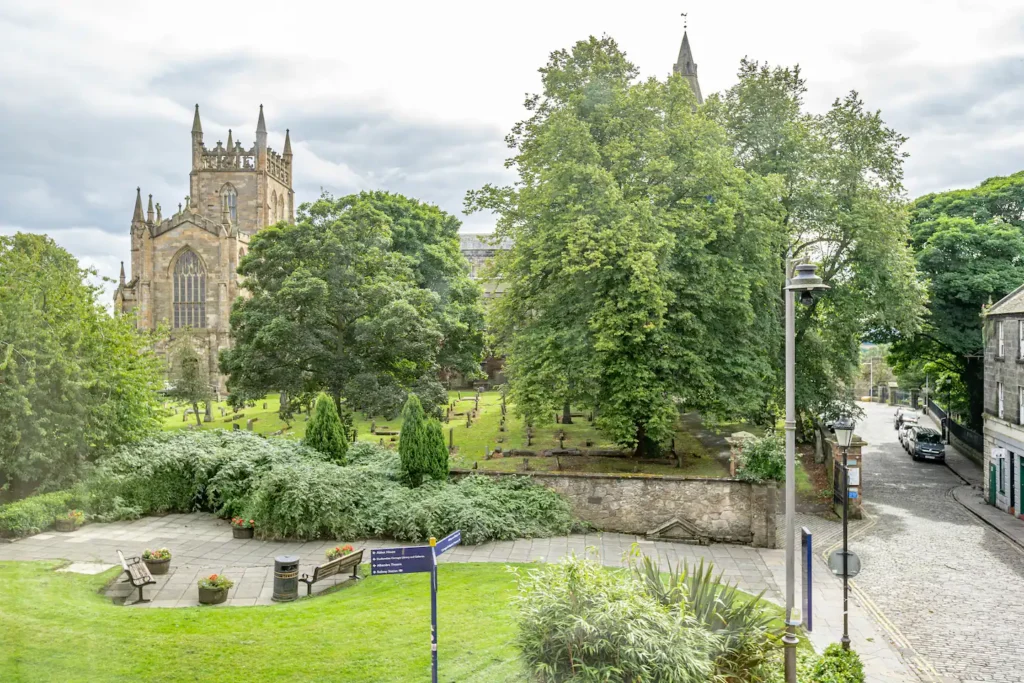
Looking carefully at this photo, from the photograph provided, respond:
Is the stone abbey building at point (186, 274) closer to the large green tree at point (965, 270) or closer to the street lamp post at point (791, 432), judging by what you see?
the large green tree at point (965, 270)

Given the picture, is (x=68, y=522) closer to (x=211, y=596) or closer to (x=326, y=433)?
(x=326, y=433)

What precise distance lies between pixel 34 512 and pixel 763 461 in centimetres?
1764

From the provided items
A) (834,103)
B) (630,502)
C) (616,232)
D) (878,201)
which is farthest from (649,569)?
(834,103)

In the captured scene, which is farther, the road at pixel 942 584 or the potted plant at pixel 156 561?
the potted plant at pixel 156 561

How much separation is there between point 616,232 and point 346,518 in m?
10.3

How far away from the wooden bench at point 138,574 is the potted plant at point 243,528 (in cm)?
390

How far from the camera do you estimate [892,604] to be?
1469 centimetres

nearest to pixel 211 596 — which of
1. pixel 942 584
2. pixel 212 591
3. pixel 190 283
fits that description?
pixel 212 591

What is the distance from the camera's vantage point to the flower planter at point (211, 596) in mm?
12664

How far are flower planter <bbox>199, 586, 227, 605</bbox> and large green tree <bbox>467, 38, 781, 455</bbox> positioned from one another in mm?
10570

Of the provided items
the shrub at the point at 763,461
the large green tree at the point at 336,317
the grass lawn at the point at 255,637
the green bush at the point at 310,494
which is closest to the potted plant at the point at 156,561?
the grass lawn at the point at 255,637

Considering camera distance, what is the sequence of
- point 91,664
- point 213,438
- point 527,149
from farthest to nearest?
point 527,149
point 213,438
point 91,664

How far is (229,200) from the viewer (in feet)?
238

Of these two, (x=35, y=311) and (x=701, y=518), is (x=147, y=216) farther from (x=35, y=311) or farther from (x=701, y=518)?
(x=701, y=518)
